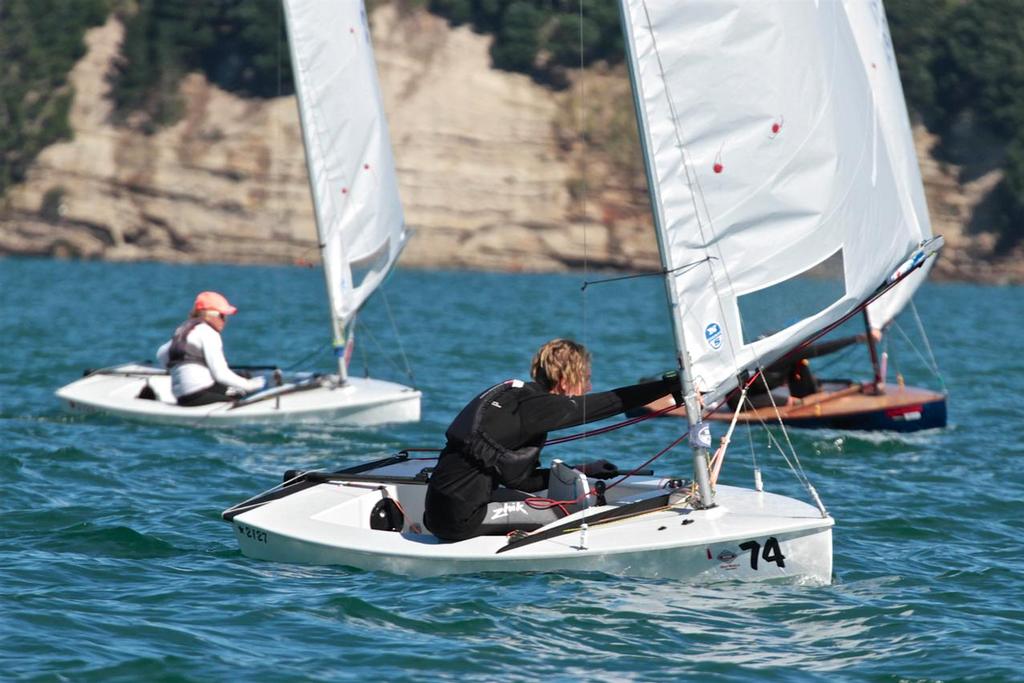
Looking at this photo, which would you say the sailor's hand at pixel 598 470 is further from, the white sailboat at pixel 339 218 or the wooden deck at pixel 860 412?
the wooden deck at pixel 860 412

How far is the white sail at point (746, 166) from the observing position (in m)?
8.38

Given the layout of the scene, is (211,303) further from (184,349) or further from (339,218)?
(339,218)

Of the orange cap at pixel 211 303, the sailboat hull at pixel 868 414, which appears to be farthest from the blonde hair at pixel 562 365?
the sailboat hull at pixel 868 414

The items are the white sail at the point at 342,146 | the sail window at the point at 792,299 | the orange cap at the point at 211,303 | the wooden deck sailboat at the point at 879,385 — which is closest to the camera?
the sail window at the point at 792,299

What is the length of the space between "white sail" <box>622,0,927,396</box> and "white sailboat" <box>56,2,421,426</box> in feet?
21.9

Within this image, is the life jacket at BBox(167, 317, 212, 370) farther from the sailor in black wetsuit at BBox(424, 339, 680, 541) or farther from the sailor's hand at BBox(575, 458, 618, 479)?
the sailor in black wetsuit at BBox(424, 339, 680, 541)

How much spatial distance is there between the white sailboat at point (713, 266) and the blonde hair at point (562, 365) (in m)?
0.56

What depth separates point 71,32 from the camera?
6097 cm

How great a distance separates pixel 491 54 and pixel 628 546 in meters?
53.9

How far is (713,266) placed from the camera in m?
8.52

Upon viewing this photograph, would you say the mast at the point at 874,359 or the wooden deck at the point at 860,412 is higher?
the mast at the point at 874,359

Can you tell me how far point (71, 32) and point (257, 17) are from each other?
744 centimetres

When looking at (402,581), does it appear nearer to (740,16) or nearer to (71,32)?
(740,16)

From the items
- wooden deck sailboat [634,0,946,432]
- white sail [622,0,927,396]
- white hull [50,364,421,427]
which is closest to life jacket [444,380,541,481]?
white sail [622,0,927,396]
